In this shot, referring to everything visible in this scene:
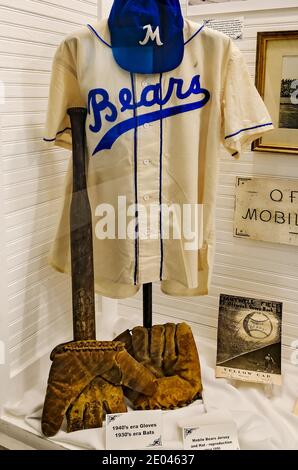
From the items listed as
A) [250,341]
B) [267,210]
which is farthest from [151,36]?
[250,341]

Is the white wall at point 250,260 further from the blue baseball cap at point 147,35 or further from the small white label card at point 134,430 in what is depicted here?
the small white label card at point 134,430

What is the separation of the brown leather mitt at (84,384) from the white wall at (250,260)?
475mm

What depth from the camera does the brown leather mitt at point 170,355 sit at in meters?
1.31

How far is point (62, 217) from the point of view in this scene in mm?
1293

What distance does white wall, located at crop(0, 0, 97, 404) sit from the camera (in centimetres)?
120

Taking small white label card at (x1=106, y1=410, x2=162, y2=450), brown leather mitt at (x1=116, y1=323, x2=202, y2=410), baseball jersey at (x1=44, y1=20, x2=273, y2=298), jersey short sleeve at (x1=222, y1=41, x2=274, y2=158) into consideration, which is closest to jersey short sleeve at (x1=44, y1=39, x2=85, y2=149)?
baseball jersey at (x1=44, y1=20, x2=273, y2=298)

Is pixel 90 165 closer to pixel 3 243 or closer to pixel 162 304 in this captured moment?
pixel 3 243

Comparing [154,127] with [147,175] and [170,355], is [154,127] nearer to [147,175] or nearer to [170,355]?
[147,175]

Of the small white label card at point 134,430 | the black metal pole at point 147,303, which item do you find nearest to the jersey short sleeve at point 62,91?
the black metal pole at point 147,303

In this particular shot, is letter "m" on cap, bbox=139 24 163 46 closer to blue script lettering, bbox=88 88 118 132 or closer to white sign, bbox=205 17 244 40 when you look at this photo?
blue script lettering, bbox=88 88 118 132

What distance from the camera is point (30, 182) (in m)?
1.31

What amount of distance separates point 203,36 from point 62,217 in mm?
541

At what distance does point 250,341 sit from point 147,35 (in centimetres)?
83
